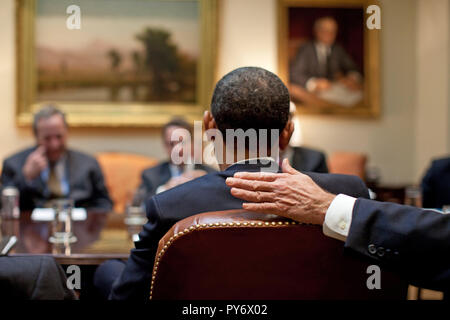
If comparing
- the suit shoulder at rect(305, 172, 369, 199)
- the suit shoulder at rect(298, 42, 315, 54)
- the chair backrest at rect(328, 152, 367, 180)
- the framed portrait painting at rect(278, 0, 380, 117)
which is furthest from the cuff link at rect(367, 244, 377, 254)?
the suit shoulder at rect(298, 42, 315, 54)

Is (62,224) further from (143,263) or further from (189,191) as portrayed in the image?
(189,191)

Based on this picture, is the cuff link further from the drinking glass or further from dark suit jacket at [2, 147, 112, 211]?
dark suit jacket at [2, 147, 112, 211]

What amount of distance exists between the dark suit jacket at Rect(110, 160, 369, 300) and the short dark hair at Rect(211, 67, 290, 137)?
16 centimetres

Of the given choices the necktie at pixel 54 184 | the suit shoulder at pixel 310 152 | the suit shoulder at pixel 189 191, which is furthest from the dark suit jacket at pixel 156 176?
the suit shoulder at pixel 189 191

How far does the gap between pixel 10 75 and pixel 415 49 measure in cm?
488

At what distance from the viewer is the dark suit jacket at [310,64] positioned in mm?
6098

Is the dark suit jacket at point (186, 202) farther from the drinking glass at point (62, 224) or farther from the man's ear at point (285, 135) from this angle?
the drinking glass at point (62, 224)

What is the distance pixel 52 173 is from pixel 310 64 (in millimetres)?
3514

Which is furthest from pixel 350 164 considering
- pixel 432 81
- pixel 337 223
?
pixel 337 223

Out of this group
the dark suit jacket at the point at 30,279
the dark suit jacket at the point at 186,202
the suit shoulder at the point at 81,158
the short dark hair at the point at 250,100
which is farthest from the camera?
the suit shoulder at the point at 81,158

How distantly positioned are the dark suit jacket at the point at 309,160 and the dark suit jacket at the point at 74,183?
1469 millimetres

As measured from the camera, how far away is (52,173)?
3.85 meters

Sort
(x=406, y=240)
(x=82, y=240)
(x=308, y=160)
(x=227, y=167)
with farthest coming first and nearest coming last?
(x=308, y=160)
(x=82, y=240)
(x=227, y=167)
(x=406, y=240)

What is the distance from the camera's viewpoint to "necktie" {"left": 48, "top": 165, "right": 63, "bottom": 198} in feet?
12.3
